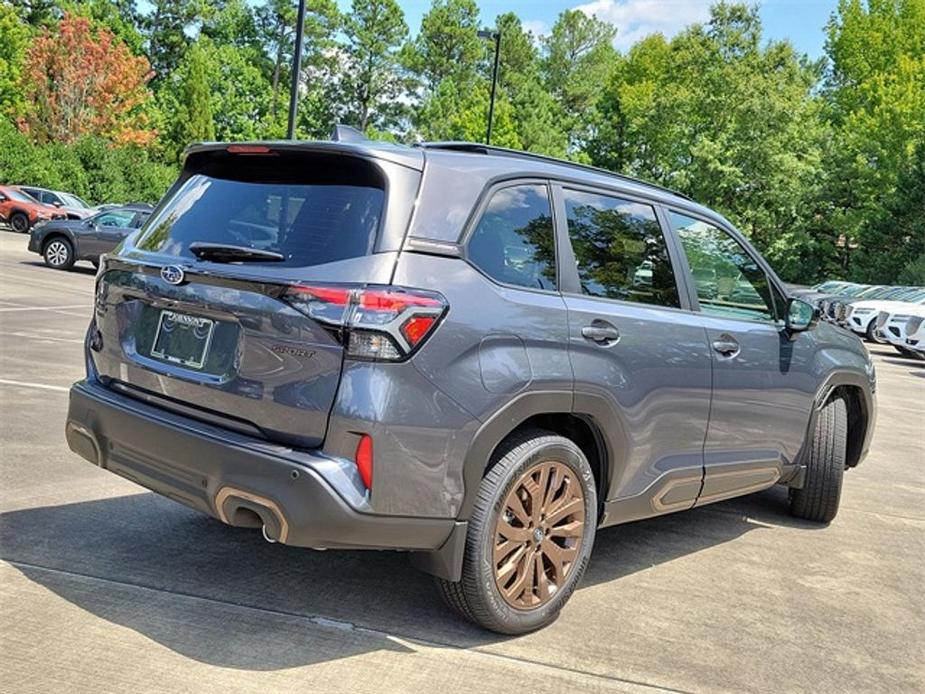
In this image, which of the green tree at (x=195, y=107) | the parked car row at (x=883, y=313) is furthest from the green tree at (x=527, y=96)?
the parked car row at (x=883, y=313)

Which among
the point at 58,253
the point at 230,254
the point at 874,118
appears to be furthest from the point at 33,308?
the point at 874,118

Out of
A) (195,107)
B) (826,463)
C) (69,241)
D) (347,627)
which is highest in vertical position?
(195,107)

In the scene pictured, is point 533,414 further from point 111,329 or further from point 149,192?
point 149,192

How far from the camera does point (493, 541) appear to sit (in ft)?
11.6

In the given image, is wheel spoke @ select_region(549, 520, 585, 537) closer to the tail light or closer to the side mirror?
the tail light

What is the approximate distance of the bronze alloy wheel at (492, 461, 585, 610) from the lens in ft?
12.0

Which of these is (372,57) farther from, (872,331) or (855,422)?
(855,422)

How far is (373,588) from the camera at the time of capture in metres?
4.11

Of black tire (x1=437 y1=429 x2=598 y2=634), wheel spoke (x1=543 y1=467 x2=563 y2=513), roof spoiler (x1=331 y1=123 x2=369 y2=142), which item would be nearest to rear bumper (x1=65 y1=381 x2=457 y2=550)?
black tire (x1=437 y1=429 x2=598 y2=634)

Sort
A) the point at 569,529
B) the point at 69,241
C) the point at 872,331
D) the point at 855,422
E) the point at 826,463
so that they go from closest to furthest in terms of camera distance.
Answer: the point at 569,529
the point at 826,463
the point at 855,422
the point at 69,241
the point at 872,331

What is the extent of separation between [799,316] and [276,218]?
3.14 metres

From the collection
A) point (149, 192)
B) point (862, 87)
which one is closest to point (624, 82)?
point (862, 87)

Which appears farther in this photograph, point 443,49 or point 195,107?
point 443,49

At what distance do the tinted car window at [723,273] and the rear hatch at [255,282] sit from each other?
1.89 m
